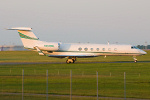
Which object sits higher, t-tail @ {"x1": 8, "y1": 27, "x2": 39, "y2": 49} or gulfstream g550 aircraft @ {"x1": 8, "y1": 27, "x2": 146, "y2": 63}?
t-tail @ {"x1": 8, "y1": 27, "x2": 39, "y2": 49}

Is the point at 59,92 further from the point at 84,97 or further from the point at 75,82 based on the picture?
the point at 75,82

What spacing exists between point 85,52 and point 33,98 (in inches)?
1279

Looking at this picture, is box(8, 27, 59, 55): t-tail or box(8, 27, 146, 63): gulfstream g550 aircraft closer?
box(8, 27, 59, 55): t-tail

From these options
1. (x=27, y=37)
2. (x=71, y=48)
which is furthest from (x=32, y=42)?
(x=71, y=48)

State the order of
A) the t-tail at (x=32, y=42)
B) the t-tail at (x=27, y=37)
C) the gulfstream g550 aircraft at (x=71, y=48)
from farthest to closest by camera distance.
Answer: the t-tail at (x=27, y=37) → the gulfstream g550 aircraft at (x=71, y=48) → the t-tail at (x=32, y=42)

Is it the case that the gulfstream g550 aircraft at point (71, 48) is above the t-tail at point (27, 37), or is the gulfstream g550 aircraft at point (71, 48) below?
below

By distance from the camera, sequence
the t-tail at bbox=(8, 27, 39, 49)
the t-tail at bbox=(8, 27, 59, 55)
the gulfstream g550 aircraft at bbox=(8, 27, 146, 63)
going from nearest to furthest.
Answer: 1. the t-tail at bbox=(8, 27, 59, 55)
2. the gulfstream g550 aircraft at bbox=(8, 27, 146, 63)
3. the t-tail at bbox=(8, 27, 39, 49)

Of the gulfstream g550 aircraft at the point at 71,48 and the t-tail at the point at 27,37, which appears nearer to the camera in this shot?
the gulfstream g550 aircraft at the point at 71,48

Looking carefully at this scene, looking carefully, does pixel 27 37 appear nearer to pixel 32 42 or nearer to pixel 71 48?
pixel 32 42

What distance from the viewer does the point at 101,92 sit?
21516mm

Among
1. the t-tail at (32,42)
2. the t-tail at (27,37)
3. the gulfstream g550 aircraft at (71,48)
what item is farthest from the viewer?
the t-tail at (27,37)

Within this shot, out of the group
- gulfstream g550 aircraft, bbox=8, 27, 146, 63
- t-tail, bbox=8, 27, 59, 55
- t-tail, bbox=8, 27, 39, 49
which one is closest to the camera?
t-tail, bbox=8, 27, 59, 55

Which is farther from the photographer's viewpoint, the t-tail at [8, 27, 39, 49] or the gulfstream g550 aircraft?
the t-tail at [8, 27, 39, 49]

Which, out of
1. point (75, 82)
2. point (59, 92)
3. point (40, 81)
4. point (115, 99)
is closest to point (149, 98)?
point (115, 99)
